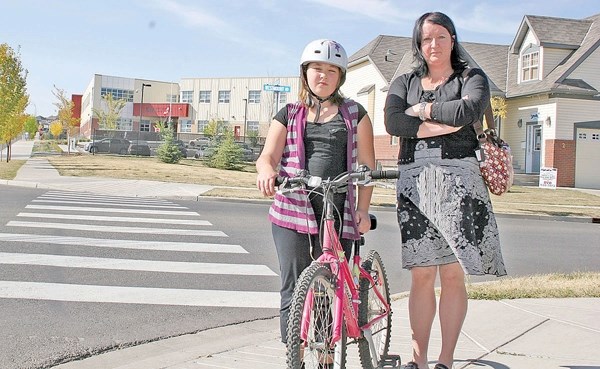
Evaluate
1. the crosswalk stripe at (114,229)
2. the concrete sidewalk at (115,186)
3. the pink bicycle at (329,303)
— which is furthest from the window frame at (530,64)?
the pink bicycle at (329,303)

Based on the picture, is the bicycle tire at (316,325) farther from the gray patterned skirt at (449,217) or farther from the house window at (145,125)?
the house window at (145,125)

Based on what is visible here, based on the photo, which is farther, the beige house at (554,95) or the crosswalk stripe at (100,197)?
the beige house at (554,95)

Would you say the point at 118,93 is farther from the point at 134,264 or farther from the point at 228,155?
the point at 134,264

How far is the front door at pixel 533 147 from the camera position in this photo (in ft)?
101

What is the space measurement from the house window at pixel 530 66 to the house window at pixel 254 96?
1888 inches

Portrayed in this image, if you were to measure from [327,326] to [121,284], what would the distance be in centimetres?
394

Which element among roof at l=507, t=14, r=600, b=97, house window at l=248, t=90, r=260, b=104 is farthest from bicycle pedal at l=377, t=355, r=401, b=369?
house window at l=248, t=90, r=260, b=104

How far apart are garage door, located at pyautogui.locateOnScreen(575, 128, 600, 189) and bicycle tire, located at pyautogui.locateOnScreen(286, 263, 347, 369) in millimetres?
Result: 29038

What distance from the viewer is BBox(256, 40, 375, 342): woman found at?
3447 mm

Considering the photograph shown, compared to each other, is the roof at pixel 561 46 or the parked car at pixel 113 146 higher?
the roof at pixel 561 46

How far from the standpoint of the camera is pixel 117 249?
8.42 metres

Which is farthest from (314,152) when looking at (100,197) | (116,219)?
(100,197)

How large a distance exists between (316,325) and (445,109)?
4.28 feet

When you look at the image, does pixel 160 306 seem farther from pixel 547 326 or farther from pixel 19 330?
pixel 547 326
